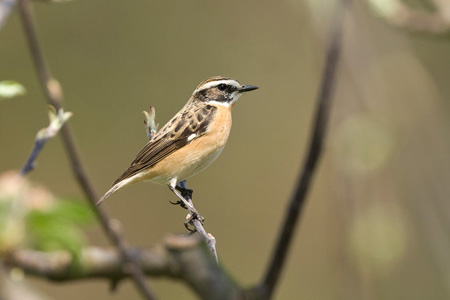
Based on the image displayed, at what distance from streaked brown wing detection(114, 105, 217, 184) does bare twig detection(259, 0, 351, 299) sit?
110 inches

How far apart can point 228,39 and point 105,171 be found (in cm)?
308

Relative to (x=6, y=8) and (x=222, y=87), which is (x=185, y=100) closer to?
(x=222, y=87)

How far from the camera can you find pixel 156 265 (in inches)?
52.0

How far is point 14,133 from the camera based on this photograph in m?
9.40

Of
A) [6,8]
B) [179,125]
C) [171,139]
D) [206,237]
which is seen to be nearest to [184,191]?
[171,139]

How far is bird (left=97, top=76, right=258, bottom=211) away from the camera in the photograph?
12.6 ft

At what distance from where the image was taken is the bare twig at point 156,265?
1.15m

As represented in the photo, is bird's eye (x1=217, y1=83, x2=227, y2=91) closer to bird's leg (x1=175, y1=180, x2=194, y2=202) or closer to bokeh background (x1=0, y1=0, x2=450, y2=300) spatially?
bird's leg (x1=175, y1=180, x2=194, y2=202)

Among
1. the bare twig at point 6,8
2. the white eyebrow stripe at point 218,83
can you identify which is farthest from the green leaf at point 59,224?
the white eyebrow stripe at point 218,83

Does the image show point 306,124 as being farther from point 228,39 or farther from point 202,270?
point 202,270

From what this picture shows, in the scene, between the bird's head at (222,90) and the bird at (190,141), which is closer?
the bird at (190,141)

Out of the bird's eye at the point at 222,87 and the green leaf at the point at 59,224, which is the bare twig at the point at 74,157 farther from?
the bird's eye at the point at 222,87

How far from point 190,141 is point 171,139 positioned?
14 centimetres

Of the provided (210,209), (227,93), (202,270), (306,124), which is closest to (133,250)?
(202,270)
